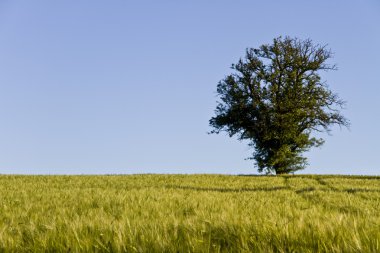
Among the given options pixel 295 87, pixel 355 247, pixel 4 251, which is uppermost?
pixel 295 87

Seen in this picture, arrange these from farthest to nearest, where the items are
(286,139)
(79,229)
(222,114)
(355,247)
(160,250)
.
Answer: (222,114), (286,139), (79,229), (160,250), (355,247)

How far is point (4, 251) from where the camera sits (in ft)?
10.7

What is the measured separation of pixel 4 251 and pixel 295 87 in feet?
137

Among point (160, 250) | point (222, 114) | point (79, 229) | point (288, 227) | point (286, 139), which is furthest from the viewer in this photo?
point (222, 114)

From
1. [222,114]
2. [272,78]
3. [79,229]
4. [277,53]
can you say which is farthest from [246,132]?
[79,229]

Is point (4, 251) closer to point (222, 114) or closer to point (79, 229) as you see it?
point (79, 229)

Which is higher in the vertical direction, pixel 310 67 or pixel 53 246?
pixel 310 67

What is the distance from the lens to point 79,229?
374 centimetres

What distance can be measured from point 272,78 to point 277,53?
122 inches

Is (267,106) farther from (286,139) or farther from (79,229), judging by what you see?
(79,229)

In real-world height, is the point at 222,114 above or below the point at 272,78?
below

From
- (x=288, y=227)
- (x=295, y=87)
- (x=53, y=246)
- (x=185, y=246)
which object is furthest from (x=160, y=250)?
(x=295, y=87)

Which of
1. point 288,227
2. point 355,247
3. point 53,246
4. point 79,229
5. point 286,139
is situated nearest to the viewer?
point 355,247

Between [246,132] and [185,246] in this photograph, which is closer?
[185,246]
